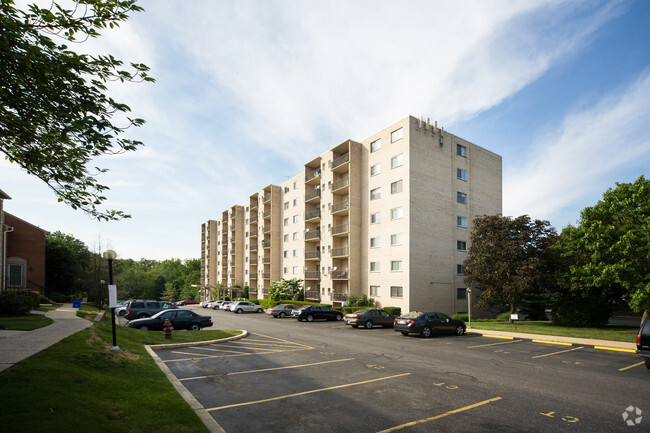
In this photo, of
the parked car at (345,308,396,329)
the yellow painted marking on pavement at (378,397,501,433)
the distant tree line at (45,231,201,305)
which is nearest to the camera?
the yellow painted marking on pavement at (378,397,501,433)

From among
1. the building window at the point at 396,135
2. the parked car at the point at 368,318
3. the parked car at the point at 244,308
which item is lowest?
the parked car at the point at 244,308

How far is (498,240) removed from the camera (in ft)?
90.1

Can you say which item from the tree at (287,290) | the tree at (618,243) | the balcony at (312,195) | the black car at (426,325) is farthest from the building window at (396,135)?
the tree at (287,290)

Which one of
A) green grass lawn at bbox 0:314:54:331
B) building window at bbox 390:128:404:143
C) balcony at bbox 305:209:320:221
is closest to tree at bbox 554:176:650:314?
building window at bbox 390:128:404:143

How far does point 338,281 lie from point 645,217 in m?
26.2

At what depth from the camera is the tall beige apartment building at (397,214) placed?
3222 centimetres

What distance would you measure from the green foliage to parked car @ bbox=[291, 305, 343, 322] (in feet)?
56.2

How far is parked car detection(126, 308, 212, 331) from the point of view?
64.6 feet

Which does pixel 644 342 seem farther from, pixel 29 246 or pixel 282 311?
pixel 29 246

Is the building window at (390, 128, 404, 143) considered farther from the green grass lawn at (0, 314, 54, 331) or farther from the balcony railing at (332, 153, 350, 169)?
the green grass lawn at (0, 314, 54, 331)

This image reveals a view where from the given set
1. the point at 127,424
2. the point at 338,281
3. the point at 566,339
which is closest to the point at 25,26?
the point at 127,424

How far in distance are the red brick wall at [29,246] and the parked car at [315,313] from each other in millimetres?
22485

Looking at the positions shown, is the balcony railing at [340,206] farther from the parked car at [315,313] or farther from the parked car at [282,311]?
the parked car at [315,313]

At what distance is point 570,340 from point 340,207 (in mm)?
24842
